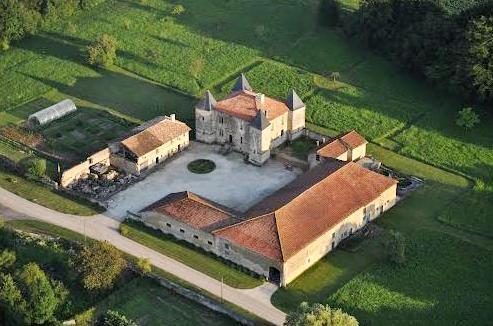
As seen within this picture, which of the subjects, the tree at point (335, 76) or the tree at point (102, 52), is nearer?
the tree at point (335, 76)

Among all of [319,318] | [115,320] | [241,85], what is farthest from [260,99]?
[319,318]

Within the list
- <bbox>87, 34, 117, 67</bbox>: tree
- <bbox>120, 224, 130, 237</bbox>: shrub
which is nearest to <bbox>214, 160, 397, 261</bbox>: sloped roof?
<bbox>120, 224, 130, 237</bbox>: shrub

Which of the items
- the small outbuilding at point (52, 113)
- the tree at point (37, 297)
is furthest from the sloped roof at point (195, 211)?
the small outbuilding at point (52, 113)

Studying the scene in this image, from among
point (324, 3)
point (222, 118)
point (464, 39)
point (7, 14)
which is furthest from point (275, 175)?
point (7, 14)

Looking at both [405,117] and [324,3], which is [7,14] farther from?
[405,117]

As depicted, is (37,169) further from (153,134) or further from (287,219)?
(287,219)

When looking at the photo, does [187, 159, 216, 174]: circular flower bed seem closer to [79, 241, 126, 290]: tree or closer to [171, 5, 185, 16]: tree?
[79, 241, 126, 290]: tree

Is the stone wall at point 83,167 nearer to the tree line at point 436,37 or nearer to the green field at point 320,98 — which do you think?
the green field at point 320,98
